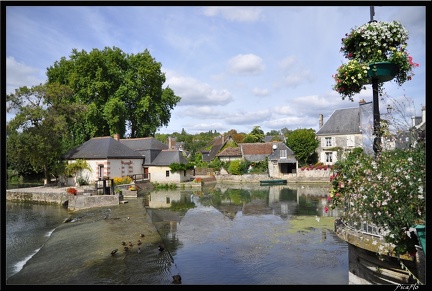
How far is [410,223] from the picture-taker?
430 centimetres

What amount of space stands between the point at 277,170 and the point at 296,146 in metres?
3.44

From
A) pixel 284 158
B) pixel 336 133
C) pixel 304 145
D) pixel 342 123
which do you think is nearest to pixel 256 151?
pixel 284 158

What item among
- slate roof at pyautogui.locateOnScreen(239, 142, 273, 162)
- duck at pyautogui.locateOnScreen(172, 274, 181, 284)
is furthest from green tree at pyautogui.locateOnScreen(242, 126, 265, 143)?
duck at pyautogui.locateOnScreen(172, 274, 181, 284)

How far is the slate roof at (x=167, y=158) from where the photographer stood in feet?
103

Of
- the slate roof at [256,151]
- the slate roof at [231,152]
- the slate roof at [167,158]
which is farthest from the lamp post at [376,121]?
the slate roof at [231,152]

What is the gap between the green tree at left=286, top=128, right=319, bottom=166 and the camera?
3525cm

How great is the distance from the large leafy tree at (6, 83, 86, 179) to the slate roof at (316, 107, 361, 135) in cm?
2539

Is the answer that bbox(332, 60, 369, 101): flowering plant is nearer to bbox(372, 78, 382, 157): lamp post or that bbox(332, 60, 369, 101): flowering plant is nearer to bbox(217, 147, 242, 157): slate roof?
bbox(372, 78, 382, 157): lamp post

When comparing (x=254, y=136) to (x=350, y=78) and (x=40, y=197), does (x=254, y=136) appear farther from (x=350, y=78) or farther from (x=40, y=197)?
(x=350, y=78)

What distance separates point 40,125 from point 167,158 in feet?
38.1

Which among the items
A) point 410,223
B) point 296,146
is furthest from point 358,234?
point 296,146

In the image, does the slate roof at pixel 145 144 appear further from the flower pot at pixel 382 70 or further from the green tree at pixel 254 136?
the flower pot at pixel 382 70

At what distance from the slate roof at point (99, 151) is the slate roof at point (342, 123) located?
2119 cm

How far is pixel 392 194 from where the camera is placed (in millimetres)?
4551
